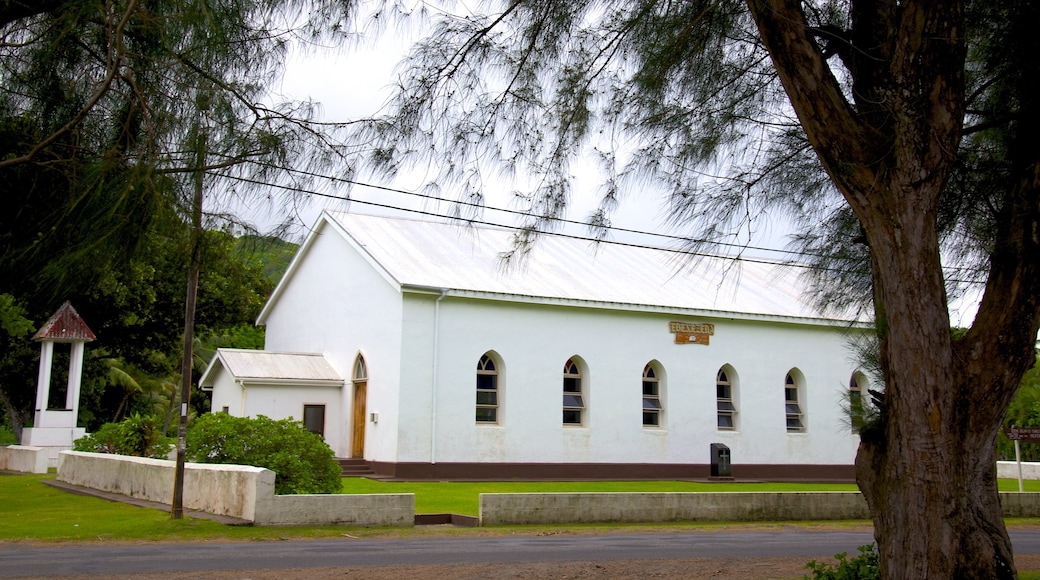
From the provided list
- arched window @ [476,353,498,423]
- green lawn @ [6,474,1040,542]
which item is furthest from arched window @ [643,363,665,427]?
green lawn @ [6,474,1040,542]

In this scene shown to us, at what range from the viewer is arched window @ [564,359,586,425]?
2809 cm

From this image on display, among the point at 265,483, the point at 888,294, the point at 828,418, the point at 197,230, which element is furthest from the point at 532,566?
the point at 828,418

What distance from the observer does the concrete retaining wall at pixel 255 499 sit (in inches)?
569

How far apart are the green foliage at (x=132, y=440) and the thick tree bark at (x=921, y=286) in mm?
17576

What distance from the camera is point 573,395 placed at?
28.2 metres

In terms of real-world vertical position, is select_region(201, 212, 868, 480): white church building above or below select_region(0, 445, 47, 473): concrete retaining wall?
above

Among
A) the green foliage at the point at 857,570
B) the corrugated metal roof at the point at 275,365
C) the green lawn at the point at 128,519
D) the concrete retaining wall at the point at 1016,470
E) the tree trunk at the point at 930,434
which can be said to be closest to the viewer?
the tree trunk at the point at 930,434

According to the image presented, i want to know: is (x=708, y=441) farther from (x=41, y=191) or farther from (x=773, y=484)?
(x=41, y=191)

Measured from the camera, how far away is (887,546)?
692 centimetres

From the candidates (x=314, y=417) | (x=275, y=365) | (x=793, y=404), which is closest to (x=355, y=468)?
(x=314, y=417)

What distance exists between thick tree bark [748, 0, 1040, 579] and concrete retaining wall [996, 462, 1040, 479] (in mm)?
28999

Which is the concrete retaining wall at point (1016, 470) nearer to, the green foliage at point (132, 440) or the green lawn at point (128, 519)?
the green lawn at point (128, 519)

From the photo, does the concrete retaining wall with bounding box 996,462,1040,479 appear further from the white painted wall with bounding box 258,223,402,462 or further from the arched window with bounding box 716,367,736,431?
the white painted wall with bounding box 258,223,402,462

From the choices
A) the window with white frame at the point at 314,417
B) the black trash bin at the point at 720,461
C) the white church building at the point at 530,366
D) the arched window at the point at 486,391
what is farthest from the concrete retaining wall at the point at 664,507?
the window with white frame at the point at 314,417
